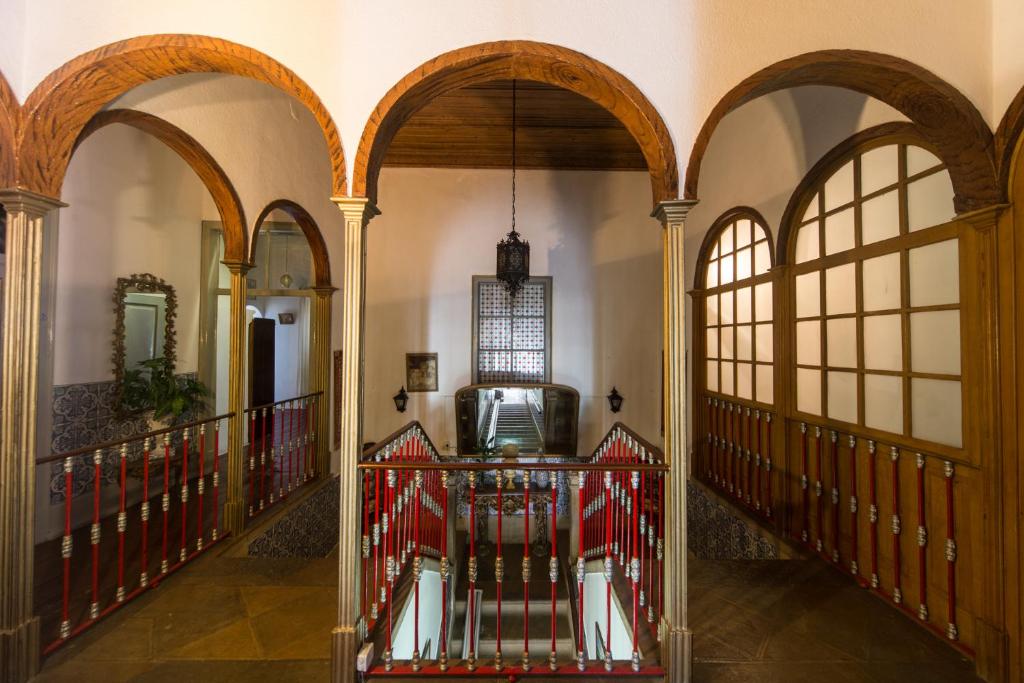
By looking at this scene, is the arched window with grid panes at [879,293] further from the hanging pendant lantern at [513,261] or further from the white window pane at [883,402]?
the hanging pendant lantern at [513,261]

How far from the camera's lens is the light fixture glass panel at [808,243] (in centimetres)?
286

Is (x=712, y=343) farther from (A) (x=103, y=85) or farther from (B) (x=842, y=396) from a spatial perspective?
(A) (x=103, y=85)

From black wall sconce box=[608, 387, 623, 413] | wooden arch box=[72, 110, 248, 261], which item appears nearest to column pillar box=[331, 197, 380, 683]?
wooden arch box=[72, 110, 248, 261]

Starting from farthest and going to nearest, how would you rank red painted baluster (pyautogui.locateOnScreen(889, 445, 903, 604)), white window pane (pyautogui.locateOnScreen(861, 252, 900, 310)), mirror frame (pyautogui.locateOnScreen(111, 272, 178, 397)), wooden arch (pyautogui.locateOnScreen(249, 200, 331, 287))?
wooden arch (pyautogui.locateOnScreen(249, 200, 331, 287))
mirror frame (pyautogui.locateOnScreen(111, 272, 178, 397))
white window pane (pyautogui.locateOnScreen(861, 252, 900, 310))
red painted baluster (pyautogui.locateOnScreen(889, 445, 903, 604))

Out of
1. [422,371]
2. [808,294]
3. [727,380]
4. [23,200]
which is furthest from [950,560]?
[422,371]

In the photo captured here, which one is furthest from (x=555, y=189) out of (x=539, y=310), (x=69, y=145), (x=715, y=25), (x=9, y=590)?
(x=9, y=590)

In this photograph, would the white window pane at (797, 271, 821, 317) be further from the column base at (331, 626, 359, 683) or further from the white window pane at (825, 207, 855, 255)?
the column base at (331, 626, 359, 683)

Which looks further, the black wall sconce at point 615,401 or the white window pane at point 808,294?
Answer: the black wall sconce at point 615,401

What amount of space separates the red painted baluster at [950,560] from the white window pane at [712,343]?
2.21m

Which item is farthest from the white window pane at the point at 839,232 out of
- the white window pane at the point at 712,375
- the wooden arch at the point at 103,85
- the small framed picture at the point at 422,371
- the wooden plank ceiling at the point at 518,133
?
the small framed picture at the point at 422,371

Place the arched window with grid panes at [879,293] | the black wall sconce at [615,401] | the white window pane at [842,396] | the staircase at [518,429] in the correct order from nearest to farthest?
1. the arched window with grid panes at [879,293]
2. the white window pane at [842,396]
3. the staircase at [518,429]
4. the black wall sconce at [615,401]

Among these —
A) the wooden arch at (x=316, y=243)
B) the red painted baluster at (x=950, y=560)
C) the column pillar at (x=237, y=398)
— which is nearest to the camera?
the red painted baluster at (x=950, y=560)

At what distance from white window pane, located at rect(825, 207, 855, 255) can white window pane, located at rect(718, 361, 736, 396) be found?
1363 millimetres

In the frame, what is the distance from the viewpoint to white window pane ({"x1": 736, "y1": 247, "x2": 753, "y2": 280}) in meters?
3.51
